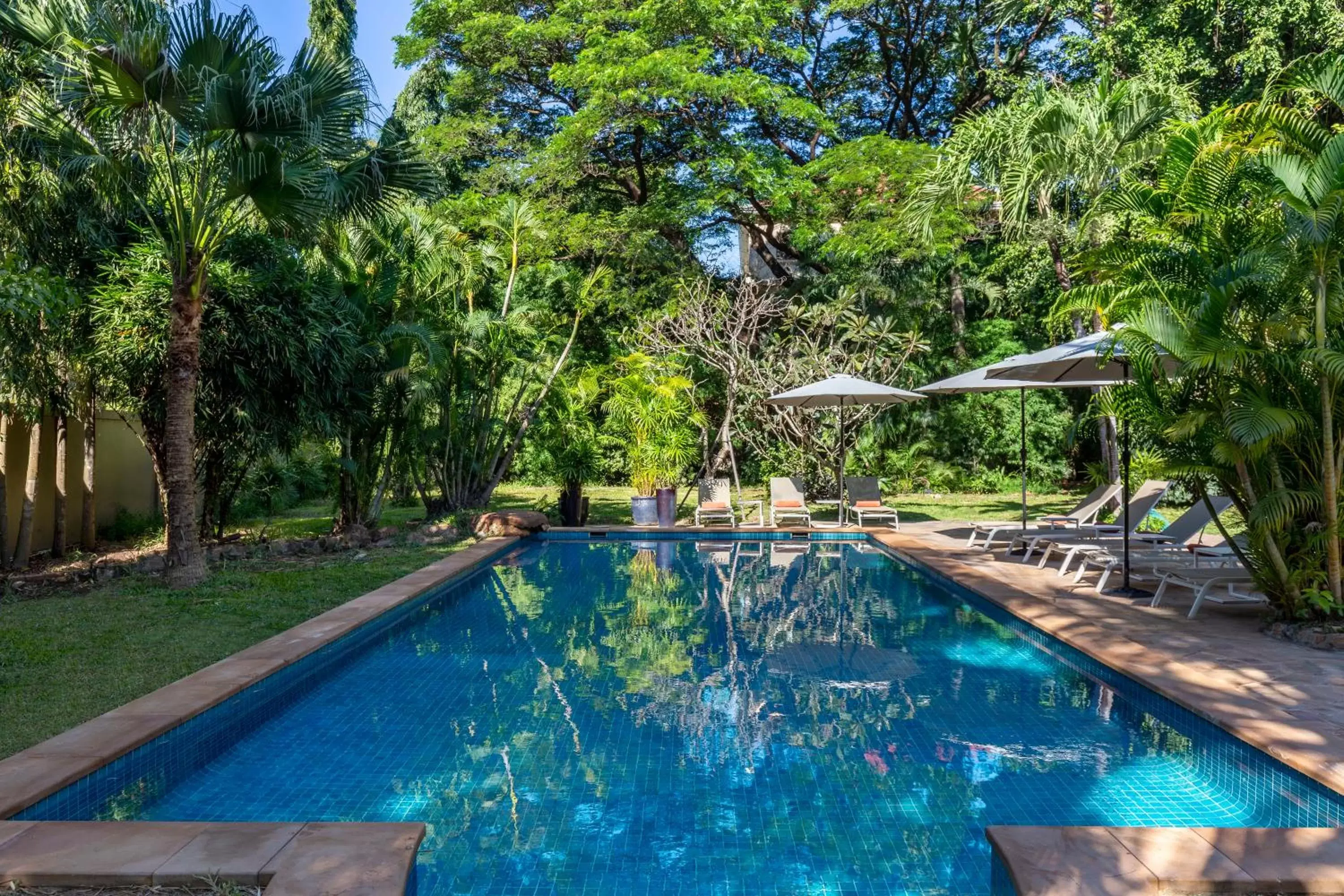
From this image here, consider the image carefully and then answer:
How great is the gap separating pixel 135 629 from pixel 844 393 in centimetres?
961

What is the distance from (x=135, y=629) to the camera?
7047 millimetres

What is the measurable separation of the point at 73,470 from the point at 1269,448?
1358 cm

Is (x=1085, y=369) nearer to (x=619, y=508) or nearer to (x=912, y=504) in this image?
(x=912, y=504)

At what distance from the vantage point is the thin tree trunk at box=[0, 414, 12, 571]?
968cm

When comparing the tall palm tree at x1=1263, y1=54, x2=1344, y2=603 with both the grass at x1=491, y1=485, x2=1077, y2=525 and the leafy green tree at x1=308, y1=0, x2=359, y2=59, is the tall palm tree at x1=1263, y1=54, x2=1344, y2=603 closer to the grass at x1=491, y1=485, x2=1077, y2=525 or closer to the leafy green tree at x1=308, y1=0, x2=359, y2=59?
the grass at x1=491, y1=485, x2=1077, y2=525

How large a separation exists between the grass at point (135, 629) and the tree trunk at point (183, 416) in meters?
0.28

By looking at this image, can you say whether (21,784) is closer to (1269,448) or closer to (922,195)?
(1269,448)

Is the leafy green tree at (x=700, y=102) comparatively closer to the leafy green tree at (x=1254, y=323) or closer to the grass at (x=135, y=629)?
the leafy green tree at (x=1254, y=323)

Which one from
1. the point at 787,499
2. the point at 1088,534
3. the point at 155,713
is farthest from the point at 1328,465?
the point at 787,499

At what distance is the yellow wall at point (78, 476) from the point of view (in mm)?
11133

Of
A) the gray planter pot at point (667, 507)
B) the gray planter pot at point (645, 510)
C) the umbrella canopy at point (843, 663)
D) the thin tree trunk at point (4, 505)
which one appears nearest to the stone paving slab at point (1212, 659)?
the umbrella canopy at point (843, 663)

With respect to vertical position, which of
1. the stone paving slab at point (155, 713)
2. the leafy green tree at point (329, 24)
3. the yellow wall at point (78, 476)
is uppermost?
the leafy green tree at point (329, 24)

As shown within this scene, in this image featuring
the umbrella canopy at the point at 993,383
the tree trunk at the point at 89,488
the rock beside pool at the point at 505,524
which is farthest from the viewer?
the rock beside pool at the point at 505,524

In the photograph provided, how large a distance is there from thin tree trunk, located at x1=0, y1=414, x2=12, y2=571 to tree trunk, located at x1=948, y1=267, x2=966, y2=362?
16.9 m
